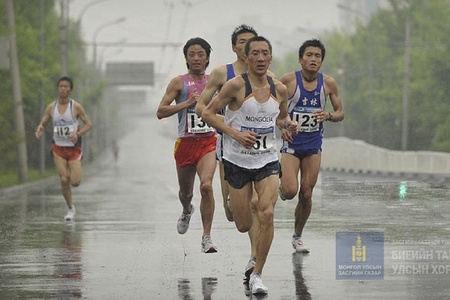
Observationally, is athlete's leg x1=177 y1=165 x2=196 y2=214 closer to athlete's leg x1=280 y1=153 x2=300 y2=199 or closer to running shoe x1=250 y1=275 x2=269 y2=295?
athlete's leg x1=280 y1=153 x2=300 y2=199

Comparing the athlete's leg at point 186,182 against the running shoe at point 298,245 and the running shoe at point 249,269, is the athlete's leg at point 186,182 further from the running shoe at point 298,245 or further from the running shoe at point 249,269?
the running shoe at point 249,269

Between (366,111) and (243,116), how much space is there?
234ft

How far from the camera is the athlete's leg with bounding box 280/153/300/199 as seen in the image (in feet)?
45.7

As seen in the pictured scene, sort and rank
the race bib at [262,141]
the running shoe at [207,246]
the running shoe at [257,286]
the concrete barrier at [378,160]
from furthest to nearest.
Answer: the concrete barrier at [378,160], the running shoe at [207,246], the race bib at [262,141], the running shoe at [257,286]

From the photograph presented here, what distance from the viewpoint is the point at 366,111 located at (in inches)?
3221

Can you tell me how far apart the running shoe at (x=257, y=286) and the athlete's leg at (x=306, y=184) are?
347 centimetres

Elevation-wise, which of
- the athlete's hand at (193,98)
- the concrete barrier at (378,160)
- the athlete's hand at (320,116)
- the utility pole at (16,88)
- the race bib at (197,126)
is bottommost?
the concrete barrier at (378,160)

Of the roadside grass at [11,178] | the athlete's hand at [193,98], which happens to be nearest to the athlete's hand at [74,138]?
the athlete's hand at [193,98]

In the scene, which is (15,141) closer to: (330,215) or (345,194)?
(345,194)

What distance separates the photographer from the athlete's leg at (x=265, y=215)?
10799 millimetres

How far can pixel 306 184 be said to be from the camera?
14.0 m

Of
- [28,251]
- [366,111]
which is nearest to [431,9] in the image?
[366,111]
